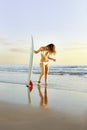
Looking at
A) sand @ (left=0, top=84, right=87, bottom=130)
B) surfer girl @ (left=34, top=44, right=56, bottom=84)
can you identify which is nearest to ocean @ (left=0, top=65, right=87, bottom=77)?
surfer girl @ (left=34, top=44, right=56, bottom=84)

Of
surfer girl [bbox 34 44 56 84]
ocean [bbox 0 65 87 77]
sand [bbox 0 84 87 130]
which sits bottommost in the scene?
ocean [bbox 0 65 87 77]

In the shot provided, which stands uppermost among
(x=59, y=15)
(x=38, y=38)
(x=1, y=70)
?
(x=59, y=15)

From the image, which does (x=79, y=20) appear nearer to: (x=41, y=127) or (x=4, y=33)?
(x=4, y=33)

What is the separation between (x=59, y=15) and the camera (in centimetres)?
880

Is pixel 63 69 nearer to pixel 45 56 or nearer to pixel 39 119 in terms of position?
pixel 45 56

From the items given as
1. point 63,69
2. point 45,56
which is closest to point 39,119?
point 45,56

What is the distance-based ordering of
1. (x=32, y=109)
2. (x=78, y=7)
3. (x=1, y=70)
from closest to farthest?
(x=32, y=109) → (x=78, y=7) → (x=1, y=70)

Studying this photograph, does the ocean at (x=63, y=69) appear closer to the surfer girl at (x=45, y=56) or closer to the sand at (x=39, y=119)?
the surfer girl at (x=45, y=56)

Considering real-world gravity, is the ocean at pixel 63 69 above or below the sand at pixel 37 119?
below

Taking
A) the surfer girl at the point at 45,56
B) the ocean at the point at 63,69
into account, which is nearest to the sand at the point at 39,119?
the surfer girl at the point at 45,56

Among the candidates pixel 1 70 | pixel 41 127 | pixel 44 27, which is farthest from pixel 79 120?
pixel 1 70

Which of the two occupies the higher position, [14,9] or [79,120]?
[14,9]

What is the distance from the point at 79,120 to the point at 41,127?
1.53 ft

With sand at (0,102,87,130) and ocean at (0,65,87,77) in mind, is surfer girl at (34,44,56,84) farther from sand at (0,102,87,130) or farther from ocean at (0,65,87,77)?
sand at (0,102,87,130)
